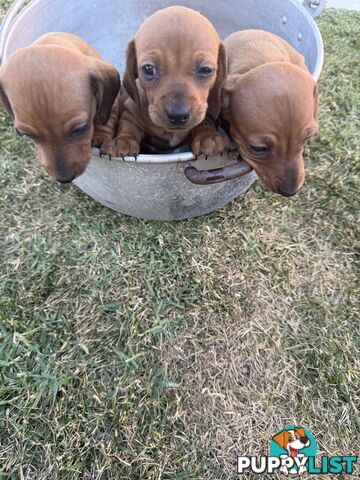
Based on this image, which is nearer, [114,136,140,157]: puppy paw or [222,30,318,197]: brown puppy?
[222,30,318,197]: brown puppy

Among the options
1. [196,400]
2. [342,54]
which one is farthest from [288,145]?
[342,54]

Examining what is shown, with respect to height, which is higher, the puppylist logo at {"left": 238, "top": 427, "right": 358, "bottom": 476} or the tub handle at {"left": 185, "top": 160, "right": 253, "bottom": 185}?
the tub handle at {"left": 185, "top": 160, "right": 253, "bottom": 185}

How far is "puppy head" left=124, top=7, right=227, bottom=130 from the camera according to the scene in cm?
225

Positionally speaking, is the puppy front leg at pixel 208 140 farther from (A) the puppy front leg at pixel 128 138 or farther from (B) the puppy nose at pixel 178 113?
(A) the puppy front leg at pixel 128 138

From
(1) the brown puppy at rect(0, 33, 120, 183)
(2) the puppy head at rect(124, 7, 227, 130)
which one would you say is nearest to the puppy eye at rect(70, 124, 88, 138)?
(1) the brown puppy at rect(0, 33, 120, 183)

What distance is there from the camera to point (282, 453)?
2580 mm

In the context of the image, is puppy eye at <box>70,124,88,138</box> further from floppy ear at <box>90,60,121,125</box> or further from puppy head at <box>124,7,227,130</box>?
puppy head at <box>124,7,227,130</box>

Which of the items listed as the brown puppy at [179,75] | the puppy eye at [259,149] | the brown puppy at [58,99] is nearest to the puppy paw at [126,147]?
the brown puppy at [179,75]

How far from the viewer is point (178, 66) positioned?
228cm

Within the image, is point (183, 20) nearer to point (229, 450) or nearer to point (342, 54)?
point (229, 450)

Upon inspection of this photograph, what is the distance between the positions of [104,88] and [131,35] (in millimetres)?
1794

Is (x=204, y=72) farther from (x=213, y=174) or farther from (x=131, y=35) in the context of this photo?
(x=131, y=35)

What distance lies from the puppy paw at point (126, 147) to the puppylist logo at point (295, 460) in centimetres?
165

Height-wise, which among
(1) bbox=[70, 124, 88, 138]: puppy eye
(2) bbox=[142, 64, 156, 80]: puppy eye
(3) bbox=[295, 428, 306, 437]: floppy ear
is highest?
(2) bbox=[142, 64, 156, 80]: puppy eye
